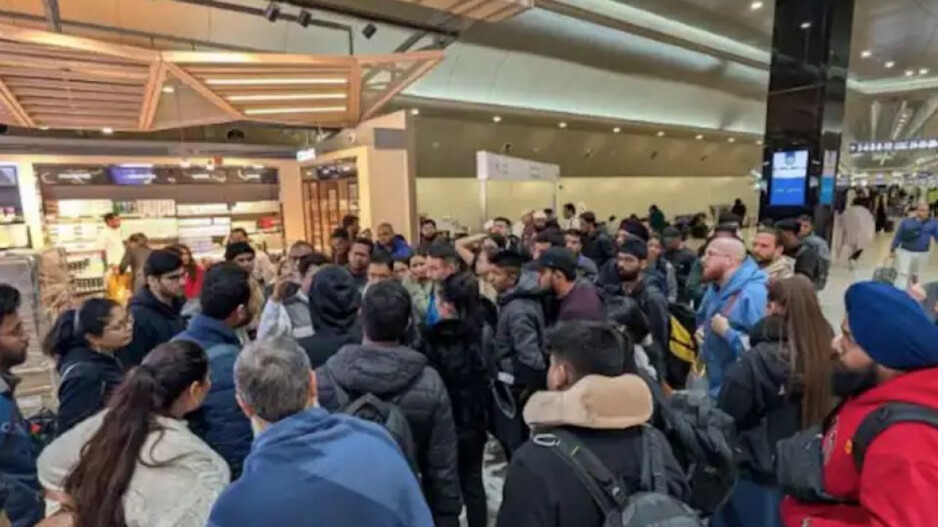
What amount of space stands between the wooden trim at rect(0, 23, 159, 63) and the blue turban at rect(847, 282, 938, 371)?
5480mm

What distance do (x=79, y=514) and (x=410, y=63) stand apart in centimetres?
578

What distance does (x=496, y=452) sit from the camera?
3.85 meters

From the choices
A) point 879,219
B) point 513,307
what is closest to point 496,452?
point 513,307

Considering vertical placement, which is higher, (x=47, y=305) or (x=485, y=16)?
(x=485, y=16)

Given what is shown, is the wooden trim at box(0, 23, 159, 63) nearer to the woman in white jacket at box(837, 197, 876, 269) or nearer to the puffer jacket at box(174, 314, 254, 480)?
the puffer jacket at box(174, 314, 254, 480)

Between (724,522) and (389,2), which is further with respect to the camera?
(389,2)

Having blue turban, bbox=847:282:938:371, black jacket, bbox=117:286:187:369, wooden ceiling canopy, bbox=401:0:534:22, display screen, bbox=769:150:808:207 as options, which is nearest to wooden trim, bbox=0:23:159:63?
wooden ceiling canopy, bbox=401:0:534:22

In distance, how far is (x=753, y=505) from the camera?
2143 mm

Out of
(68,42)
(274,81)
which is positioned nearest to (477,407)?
(68,42)

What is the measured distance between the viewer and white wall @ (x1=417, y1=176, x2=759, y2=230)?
13172mm

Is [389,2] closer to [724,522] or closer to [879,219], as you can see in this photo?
[724,522]

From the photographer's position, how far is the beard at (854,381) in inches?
47.3

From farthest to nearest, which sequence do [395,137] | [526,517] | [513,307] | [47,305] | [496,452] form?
[395,137] → [47,305] → [496,452] → [513,307] → [526,517]

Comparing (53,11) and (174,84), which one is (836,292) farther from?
(53,11)
